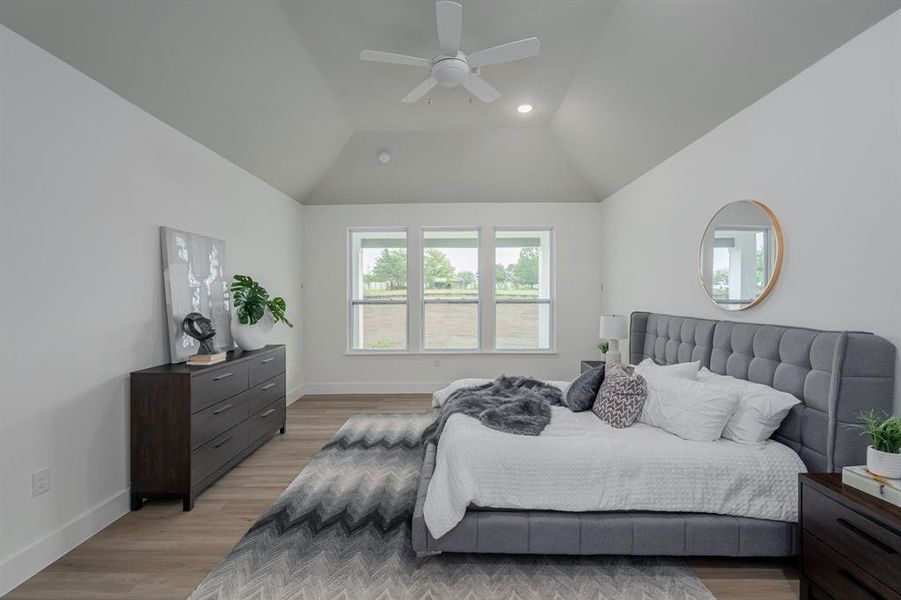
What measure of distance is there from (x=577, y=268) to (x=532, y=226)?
34.2 inches

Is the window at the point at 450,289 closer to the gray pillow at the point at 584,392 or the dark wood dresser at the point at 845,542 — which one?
the gray pillow at the point at 584,392

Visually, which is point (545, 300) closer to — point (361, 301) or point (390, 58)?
point (361, 301)

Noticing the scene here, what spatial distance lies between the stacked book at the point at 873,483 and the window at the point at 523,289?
166 inches

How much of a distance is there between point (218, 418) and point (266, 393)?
31.7 inches

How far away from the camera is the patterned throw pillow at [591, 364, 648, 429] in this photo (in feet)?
8.75

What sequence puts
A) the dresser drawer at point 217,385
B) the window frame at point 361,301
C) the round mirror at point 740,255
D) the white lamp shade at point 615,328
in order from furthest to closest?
the window frame at point 361,301, the white lamp shade at point 615,328, the dresser drawer at point 217,385, the round mirror at point 740,255

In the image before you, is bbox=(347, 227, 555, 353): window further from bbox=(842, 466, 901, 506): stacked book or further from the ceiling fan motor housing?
bbox=(842, 466, 901, 506): stacked book

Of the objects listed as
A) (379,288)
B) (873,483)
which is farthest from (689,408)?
(379,288)

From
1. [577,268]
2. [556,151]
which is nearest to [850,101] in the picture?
[556,151]

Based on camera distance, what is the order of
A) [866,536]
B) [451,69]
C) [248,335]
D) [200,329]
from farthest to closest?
1. [248,335]
2. [200,329]
3. [451,69]
4. [866,536]

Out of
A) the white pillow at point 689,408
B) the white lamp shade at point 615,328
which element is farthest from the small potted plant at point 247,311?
the white lamp shade at point 615,328

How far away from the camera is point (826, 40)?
7.05 feet

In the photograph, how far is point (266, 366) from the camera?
3.84m

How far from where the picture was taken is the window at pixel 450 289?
5992 mm
